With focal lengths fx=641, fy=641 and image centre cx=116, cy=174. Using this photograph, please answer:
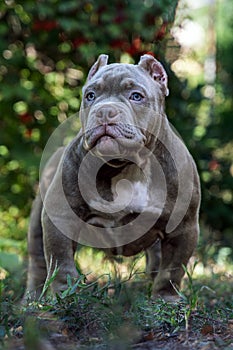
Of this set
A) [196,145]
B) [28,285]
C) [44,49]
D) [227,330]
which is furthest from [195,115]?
[227,330]

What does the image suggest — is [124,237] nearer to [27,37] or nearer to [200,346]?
[200,346]

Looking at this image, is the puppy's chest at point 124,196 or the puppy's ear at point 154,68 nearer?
the puppy's chest at point 124,196

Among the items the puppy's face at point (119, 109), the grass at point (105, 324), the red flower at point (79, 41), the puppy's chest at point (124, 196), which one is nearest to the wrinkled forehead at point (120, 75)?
the puppy's face at point (119, 109)

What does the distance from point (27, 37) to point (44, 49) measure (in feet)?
0.71

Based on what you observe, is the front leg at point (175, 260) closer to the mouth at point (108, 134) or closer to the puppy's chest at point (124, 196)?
the puppy's chest at point (124, 196)

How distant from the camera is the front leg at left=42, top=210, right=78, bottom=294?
337cm

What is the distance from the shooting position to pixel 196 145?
6957 mm

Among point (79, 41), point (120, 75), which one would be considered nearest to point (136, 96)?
point (120, 75)

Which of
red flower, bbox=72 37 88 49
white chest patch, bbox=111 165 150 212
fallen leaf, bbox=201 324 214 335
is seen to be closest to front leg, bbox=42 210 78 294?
white chest patch, bbox=111 165 150 212

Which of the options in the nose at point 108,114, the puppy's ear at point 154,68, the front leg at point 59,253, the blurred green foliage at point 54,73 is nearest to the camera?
the nose at point 108,114

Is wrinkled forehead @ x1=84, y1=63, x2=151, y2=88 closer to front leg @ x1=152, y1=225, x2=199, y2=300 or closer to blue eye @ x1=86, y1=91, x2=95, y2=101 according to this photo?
blue eye @ x1=86, y1=91, x2=95, y2=101

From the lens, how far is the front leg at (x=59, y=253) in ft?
11.0

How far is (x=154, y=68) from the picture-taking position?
370 centimetres

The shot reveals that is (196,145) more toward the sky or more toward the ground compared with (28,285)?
more toward the sky
